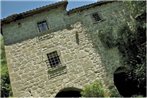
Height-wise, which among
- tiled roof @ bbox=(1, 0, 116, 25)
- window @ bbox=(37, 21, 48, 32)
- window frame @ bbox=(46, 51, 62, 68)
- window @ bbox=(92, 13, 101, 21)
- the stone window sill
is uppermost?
tiled roof @ bbox=(1, 0, 116, 25)

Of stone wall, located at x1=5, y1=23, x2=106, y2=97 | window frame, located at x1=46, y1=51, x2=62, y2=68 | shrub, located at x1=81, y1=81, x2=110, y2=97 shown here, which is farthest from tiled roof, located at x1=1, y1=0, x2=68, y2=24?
shrub, located at x1=81, y1=81, x2=110, y2=97

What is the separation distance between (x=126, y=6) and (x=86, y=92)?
26.5 ft

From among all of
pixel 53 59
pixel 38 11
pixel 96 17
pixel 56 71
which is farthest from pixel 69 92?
→ pixel 38 11

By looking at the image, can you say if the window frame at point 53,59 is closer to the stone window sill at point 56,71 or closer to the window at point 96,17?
the stone window sill at point 56,71

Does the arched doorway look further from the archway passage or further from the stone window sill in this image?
the stone window sill

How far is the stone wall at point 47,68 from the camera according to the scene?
1959 cm

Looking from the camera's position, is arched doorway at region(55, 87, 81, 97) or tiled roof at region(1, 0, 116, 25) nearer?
arched doorway at region(55, 87, 81, 97)

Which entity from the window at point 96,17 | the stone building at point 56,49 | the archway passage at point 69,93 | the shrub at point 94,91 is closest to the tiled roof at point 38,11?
the stone building at point 56,49

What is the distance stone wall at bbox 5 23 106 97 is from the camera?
64.3ft

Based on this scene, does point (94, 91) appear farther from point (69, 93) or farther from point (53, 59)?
point (53, 59)

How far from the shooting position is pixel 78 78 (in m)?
19.6

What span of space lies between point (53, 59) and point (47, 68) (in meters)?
0.83

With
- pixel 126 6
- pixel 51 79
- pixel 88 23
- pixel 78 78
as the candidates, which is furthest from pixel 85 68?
pixel 126 6

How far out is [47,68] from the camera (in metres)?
20.1
